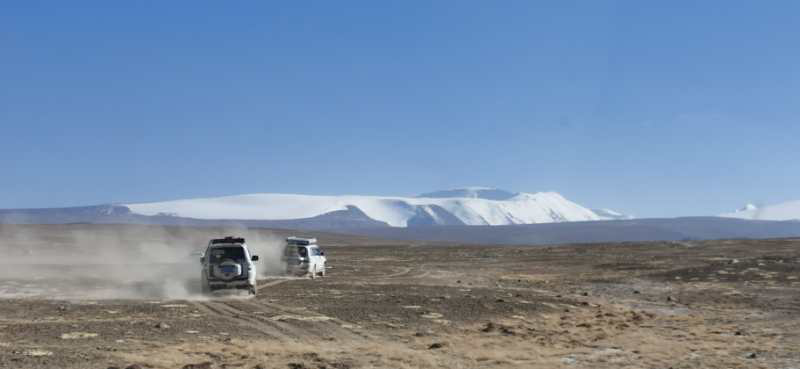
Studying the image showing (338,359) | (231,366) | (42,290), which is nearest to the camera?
(231,366)

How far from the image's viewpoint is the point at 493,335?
24.1 meters

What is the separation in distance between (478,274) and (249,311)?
33542 millimetres

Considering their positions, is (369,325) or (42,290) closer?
(369,325)

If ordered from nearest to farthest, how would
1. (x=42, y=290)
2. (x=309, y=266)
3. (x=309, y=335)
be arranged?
(x=309, y=335), (x=42, y=290), (x=309, y=266)

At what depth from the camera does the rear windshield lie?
34500mm

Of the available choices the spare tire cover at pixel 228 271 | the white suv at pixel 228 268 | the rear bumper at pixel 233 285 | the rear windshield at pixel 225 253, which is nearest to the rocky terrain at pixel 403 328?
the rear bumper at pixel 233 285

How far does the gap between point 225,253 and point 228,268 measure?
4.34 ft

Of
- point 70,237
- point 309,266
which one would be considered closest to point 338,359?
point 309,266

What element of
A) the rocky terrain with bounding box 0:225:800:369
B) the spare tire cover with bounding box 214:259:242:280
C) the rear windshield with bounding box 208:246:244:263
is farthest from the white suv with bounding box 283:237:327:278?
the spare tire cover with bounding box 214:259:242:280

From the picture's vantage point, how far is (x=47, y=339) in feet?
67.6

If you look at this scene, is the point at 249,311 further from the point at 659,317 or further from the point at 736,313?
the point at 736,313

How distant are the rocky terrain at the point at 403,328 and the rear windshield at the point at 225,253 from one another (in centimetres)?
169

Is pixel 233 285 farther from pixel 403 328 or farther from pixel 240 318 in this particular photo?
pixel 403 328

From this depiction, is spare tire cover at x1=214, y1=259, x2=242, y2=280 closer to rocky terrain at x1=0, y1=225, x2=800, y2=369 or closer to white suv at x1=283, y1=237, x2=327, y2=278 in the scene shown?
rocky terrain at x1=0, y1=225, x2=800, y2=369
